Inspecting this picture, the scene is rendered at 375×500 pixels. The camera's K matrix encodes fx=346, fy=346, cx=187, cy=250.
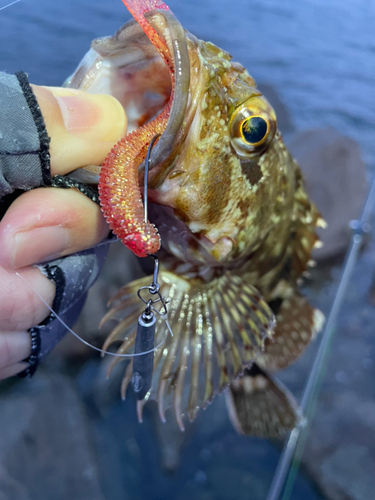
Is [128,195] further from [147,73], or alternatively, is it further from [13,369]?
[13,369]

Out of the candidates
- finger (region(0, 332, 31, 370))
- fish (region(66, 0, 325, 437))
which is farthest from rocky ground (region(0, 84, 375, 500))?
finger (region(0, 332, 31, 370))

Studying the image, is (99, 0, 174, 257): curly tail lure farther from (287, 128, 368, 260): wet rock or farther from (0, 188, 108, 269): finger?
(287, 128, 368, 260): wet rock

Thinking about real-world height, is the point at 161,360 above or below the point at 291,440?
above

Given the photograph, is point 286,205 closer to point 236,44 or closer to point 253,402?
point 253,402

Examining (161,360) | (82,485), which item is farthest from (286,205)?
(82,485)

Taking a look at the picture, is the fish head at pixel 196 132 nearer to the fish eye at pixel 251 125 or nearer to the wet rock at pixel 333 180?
the fish eye at pixel 251 125
